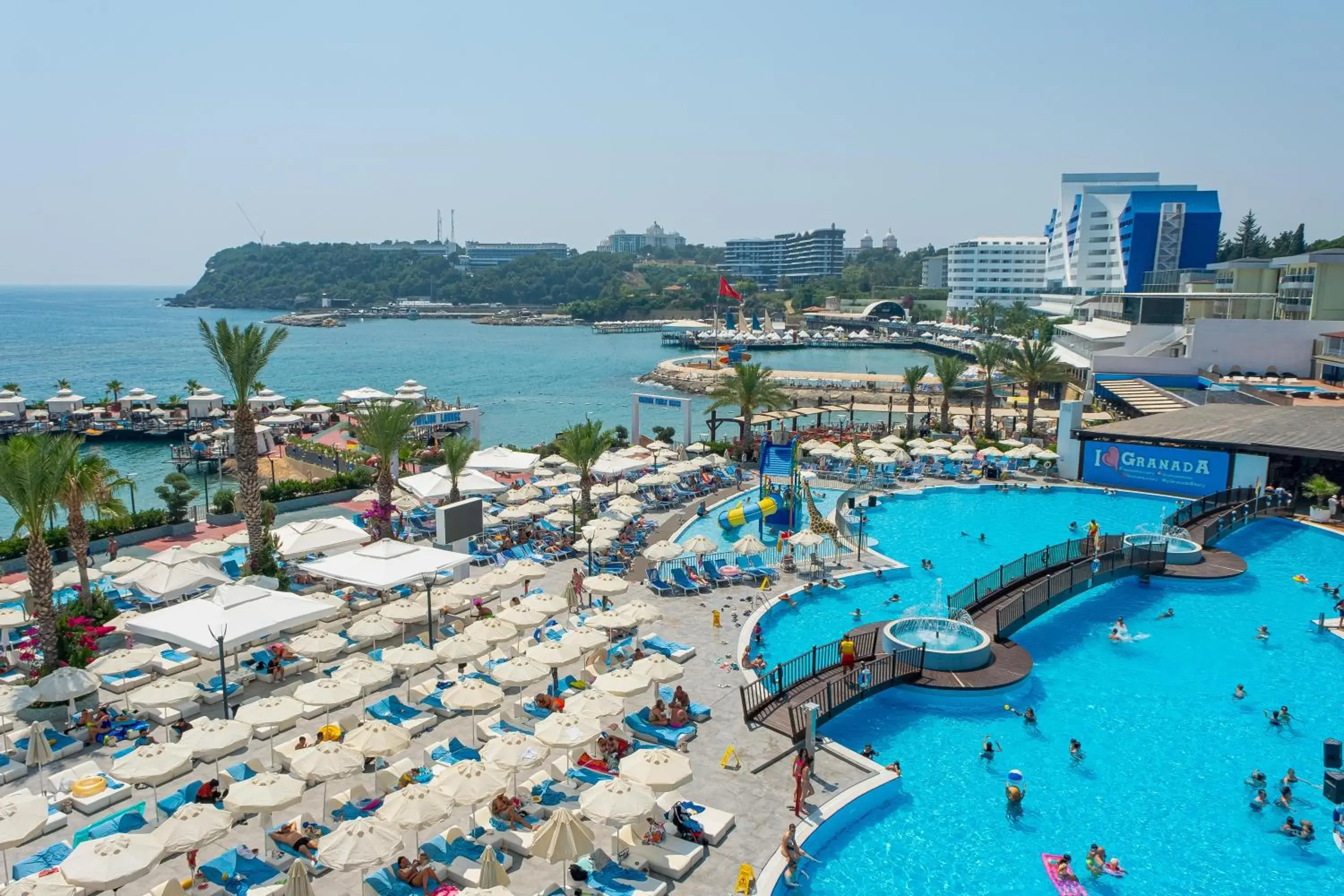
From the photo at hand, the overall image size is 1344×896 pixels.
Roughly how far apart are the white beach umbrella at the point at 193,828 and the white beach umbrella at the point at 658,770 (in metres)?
5.15

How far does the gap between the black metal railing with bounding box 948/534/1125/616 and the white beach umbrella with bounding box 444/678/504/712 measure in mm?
11084

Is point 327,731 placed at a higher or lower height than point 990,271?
lower

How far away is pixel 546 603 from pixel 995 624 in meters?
10.3

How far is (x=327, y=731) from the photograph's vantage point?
15.2 metres

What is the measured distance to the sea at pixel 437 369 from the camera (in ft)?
242

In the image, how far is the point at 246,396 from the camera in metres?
23.3

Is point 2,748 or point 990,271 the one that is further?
point 990,271

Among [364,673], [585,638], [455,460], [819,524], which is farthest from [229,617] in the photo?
[819,524]

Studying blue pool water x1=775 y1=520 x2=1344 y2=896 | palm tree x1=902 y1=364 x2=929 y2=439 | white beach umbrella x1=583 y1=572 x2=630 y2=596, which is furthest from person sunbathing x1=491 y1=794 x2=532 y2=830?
palm tree x1=902 y1=364 x2=929 y2=439

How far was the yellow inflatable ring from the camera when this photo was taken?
13.8m

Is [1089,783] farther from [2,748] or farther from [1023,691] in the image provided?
[2,748]

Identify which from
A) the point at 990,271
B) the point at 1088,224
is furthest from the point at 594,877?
the point at 990,271

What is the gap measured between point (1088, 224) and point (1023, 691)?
12093 cm

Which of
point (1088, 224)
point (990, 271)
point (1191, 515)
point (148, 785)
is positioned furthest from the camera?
point (990, 271)
